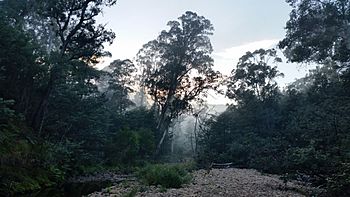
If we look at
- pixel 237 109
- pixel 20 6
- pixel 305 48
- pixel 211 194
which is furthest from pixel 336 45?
pixel 20 6

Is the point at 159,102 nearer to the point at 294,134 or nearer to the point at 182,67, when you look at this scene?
the point at 182,67

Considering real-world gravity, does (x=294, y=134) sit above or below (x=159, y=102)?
Answer: below

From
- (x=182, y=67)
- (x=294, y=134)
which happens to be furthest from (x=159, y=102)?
(x=294, y=134)

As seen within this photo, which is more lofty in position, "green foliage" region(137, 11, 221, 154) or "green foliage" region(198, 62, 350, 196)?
"green foliage" region(137, 11, 221, 154)

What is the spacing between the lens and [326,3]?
21031 millimetres

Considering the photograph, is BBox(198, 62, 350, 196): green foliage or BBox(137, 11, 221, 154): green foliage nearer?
BBox(198, 62, 350, 196): green foliage

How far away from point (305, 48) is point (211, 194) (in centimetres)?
1519

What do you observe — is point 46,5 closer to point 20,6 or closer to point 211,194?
point 20,6

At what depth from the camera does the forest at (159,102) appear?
566 inches

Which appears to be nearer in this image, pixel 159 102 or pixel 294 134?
pixel 294 134

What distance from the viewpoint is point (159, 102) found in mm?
36688

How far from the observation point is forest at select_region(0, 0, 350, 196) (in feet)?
47.2

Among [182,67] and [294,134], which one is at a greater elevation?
[182,67]

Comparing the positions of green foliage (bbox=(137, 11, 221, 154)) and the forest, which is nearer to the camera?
the forest
